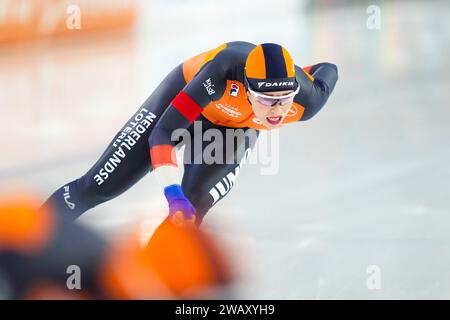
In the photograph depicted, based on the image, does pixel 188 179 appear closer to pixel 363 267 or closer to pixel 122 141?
pixel 122 141

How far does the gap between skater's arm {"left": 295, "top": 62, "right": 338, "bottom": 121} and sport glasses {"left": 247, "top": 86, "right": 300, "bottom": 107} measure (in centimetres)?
23

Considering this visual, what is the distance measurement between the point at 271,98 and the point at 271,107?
0.19 ft

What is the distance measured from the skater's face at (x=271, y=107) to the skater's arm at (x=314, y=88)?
200mm

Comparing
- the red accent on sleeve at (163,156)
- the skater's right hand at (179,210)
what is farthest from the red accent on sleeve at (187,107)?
the skater's right hand at (179,210)

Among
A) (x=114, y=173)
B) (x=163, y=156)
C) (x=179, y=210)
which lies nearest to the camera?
(x=179, y=210)

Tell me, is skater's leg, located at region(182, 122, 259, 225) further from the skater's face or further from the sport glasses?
the sport glasses

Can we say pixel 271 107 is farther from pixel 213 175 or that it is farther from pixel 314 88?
pixel 213 175

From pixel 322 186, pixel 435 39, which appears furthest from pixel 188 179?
pixel 435 39

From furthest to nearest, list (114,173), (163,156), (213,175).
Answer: (213,175) → (114,173) → (163,156)

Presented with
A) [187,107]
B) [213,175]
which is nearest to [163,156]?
[187,107]

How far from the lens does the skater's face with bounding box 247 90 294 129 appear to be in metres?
3.19

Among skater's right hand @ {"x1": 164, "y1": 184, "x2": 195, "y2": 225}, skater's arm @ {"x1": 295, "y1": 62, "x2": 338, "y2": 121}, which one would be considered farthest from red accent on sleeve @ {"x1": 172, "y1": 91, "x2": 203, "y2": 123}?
skater's arm @ {"x1": 295, "y1": 62, "x2": 338, "y2": 121}

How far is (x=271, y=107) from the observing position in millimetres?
3221

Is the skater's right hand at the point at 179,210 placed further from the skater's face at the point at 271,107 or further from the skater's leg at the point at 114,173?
the skater's leg at the point at 114,173
